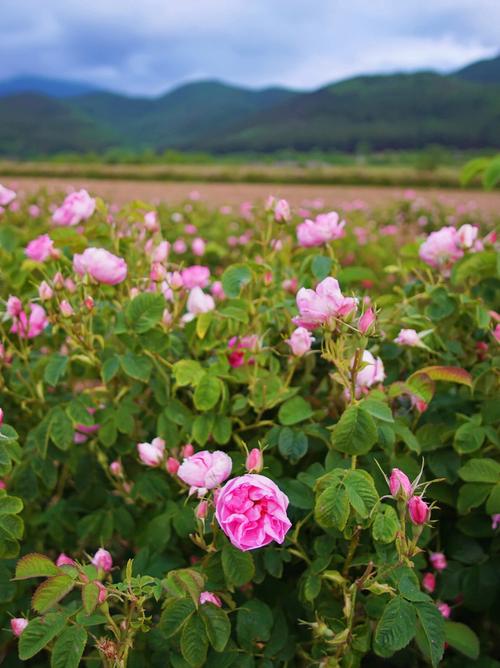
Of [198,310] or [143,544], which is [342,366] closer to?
[198,310]

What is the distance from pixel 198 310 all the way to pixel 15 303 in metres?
0.40

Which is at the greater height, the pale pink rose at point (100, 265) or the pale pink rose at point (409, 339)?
the pale pink rose at point (100, 265)

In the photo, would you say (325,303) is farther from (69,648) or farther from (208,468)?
(69,648)

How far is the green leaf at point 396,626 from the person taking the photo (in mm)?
854

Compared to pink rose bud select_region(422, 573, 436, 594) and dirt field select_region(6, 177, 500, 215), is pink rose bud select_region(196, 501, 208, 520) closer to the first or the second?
pink rose bud select_region(422, 573, 436, 594)

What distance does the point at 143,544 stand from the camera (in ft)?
4.35

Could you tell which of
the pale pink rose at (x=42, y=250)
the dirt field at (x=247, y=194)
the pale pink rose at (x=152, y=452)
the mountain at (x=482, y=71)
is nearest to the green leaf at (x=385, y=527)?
the pale pink rose at (x=152, y=452)

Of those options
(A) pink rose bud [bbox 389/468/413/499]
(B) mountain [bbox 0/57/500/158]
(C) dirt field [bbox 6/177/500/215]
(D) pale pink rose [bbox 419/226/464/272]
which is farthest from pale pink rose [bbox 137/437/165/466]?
(B) mountain [bbox 0/57/500/158]

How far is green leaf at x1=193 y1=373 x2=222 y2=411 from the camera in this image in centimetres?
118

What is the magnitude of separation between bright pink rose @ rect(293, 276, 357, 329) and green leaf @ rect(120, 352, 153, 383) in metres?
0.41

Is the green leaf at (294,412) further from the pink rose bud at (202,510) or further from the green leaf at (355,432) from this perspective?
the pink rose bud at (202,510)

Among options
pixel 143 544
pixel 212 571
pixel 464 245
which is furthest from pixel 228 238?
pixel 212 571

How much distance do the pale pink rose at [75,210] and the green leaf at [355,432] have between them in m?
0.84

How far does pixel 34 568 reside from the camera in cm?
90
